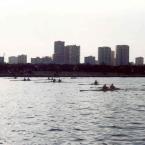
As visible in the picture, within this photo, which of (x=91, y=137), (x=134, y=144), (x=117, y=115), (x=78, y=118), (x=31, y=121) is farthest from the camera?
(x=117, y=115)

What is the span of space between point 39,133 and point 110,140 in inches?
270

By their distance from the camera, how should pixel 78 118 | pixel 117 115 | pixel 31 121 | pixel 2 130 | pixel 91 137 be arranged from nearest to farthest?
1. pixel 91 137
2. pixel 2 130
3. pixel 31 121
4. pixel 78 118
5. pixel 117 115

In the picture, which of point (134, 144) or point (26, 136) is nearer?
point (134, 144)

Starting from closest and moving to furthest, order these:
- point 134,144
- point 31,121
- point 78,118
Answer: point 134,144 < point 31,121 < point 78,118

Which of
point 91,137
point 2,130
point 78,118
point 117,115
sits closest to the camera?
point 91,137

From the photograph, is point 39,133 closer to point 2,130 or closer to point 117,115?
point 2,130

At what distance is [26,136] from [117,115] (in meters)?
20.4

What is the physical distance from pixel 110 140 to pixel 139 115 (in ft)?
66.8

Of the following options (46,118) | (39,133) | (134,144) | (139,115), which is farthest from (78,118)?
(134,144)

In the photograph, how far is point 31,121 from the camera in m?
52.2

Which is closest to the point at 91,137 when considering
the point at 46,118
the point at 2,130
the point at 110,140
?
the point at 110,140

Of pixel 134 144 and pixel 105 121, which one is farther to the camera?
pixel 105 121

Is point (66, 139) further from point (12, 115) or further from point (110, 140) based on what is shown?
point (12, 115)

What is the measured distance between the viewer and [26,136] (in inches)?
1622
